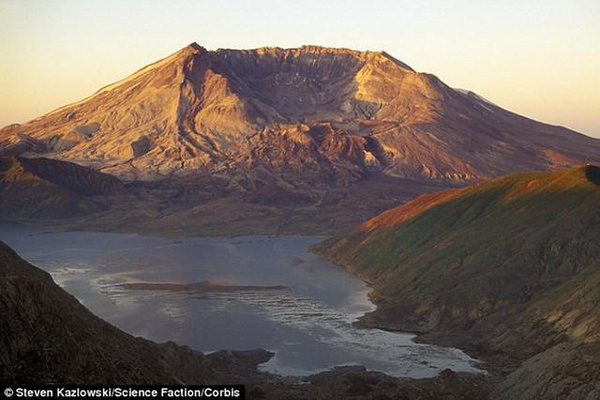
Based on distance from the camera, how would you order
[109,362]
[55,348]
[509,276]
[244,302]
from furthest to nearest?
1. [244,302]
2. [509,276]
3. [109,362]
4. [55,348]

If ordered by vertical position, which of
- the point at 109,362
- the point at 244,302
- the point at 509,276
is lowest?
the point at 244,302

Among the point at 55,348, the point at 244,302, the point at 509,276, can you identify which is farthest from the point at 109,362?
the point at 244,302

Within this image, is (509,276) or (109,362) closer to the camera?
(109,362)

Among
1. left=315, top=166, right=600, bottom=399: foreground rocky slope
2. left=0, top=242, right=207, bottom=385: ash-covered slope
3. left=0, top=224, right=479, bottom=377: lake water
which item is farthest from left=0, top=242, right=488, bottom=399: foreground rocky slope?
left=315, top=166, right=600, bottom=399: foreground rocky slope

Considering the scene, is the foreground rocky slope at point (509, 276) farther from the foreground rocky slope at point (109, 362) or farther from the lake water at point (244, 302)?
the foreground rocky slope at point (109, 362)

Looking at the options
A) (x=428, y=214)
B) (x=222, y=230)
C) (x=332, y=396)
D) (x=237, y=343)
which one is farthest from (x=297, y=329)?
(x=222, y=230)

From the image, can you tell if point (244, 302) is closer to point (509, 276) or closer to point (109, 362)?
point (509, 276)

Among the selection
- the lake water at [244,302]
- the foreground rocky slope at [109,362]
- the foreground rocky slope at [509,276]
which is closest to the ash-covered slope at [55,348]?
the foreground rocky slope at [109,362]

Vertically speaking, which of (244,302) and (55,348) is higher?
(55,348)
